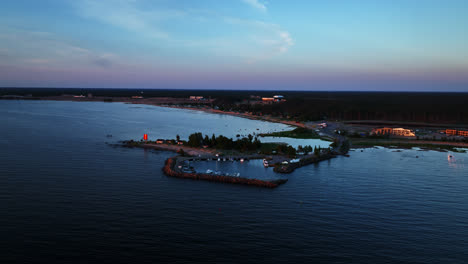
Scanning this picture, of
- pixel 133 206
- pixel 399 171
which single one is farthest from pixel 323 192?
pixel 133 206

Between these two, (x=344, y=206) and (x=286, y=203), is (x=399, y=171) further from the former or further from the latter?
(x=286, y=203)

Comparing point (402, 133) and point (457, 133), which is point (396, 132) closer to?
point (402, 133)

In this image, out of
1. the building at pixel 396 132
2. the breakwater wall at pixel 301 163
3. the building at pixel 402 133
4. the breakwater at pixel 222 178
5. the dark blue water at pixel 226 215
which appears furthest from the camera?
the building at pixel 396 132

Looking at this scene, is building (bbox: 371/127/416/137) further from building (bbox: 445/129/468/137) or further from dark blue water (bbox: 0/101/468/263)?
dark blue water (bbox: 0/101/468/263)

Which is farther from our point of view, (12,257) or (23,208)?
(23,208)

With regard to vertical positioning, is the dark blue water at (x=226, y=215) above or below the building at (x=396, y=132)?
below

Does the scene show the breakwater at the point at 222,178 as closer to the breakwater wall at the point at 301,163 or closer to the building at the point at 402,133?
the breakwater wall at the point at 301,163

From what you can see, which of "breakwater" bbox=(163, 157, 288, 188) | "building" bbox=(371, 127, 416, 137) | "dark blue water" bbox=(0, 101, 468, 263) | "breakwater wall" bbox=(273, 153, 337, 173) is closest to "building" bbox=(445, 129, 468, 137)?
"building" bbox=(371, 127, 416, 137)

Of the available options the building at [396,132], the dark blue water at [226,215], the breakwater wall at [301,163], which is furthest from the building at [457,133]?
the breakwater wall at [301,163]

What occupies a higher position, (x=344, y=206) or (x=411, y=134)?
(x=411, y=134)
